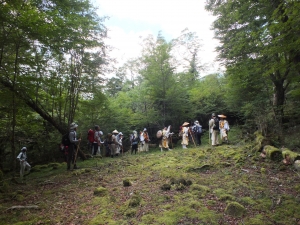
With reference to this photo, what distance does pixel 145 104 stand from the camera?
19.1 m

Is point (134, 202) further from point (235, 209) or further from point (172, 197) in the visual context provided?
point (235, 209)

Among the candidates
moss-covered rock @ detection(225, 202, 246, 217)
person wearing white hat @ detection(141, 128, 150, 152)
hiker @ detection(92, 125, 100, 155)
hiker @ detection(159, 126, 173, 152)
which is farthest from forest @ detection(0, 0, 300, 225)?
hiker @ detection(159, 126, 173, 152)

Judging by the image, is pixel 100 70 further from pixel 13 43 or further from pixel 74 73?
pixel 13 43

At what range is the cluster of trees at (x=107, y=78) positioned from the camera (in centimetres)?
773

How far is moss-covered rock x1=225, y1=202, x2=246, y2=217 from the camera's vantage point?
430cm

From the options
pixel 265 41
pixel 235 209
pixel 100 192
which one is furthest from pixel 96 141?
pixel 265 41

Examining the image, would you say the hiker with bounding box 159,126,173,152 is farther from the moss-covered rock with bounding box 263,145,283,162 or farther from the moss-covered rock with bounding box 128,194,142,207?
the moss-covered rock with bounding box 128,194,142,207

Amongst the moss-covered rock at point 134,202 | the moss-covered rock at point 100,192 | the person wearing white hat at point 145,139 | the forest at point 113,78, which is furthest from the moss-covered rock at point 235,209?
the person wearing white hat at point 145,139

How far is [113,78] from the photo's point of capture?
15.7m

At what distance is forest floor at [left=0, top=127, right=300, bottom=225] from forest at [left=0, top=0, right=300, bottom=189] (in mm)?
2404

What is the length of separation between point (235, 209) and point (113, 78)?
13.2 meters

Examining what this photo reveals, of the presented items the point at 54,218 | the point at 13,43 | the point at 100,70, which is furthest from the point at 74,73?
the point at 54,218

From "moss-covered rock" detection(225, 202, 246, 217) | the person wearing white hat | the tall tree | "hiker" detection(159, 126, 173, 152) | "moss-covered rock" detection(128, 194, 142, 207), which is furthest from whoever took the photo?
the person wearing white hat

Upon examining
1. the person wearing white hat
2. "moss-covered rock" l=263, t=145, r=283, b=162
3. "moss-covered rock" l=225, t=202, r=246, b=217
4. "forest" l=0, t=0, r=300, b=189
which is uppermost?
"forest" l=0, t=0, r=300, b=189
